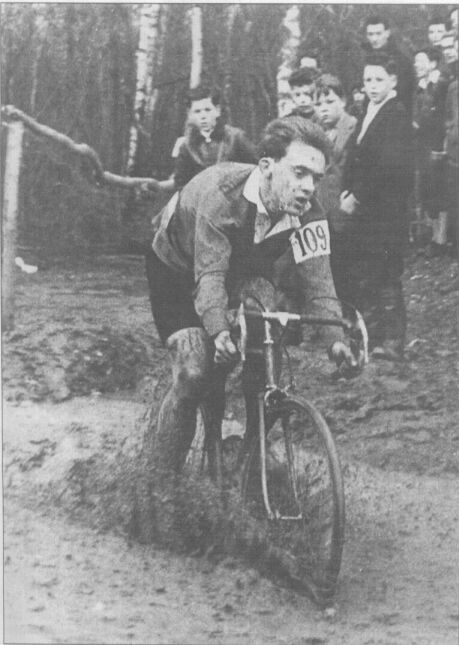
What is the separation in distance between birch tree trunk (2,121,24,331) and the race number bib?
1.48m

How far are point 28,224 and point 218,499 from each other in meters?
1.73

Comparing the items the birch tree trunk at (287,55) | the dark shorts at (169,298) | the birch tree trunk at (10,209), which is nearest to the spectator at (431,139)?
the birch tree trunk at (287,55)

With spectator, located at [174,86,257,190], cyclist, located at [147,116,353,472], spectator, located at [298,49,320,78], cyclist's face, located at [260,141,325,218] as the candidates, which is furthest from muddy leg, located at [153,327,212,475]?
spectator, located at [298,49,320,78]

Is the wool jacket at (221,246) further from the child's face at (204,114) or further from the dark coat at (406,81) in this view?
the dark coat at (406,81)

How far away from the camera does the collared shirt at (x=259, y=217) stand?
459 cm

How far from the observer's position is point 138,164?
5.11 meters

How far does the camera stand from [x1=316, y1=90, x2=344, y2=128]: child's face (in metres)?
5.13

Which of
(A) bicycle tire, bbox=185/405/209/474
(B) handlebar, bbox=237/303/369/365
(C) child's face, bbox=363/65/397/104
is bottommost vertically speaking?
(A) bicycle tire, bbox=185/405/209/474

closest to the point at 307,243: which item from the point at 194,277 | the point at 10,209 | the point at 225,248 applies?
the point at 225,248

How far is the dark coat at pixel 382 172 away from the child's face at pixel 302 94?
308 millimetres

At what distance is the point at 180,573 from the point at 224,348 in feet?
3.84

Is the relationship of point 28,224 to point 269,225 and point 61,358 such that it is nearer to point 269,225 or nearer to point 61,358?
point 61,358

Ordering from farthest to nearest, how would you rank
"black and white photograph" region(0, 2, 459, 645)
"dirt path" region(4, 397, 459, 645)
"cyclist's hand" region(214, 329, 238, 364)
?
"black and white photograph" region(0, 2, 459, 645) < "dirt path" region(4, 397, 459, 645) < "cyclist's hand" region(214, 329, 238, 364)

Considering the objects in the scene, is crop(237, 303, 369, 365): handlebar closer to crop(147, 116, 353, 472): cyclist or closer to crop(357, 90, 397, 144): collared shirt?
crop(147, 116, 353, 472): cyclist
